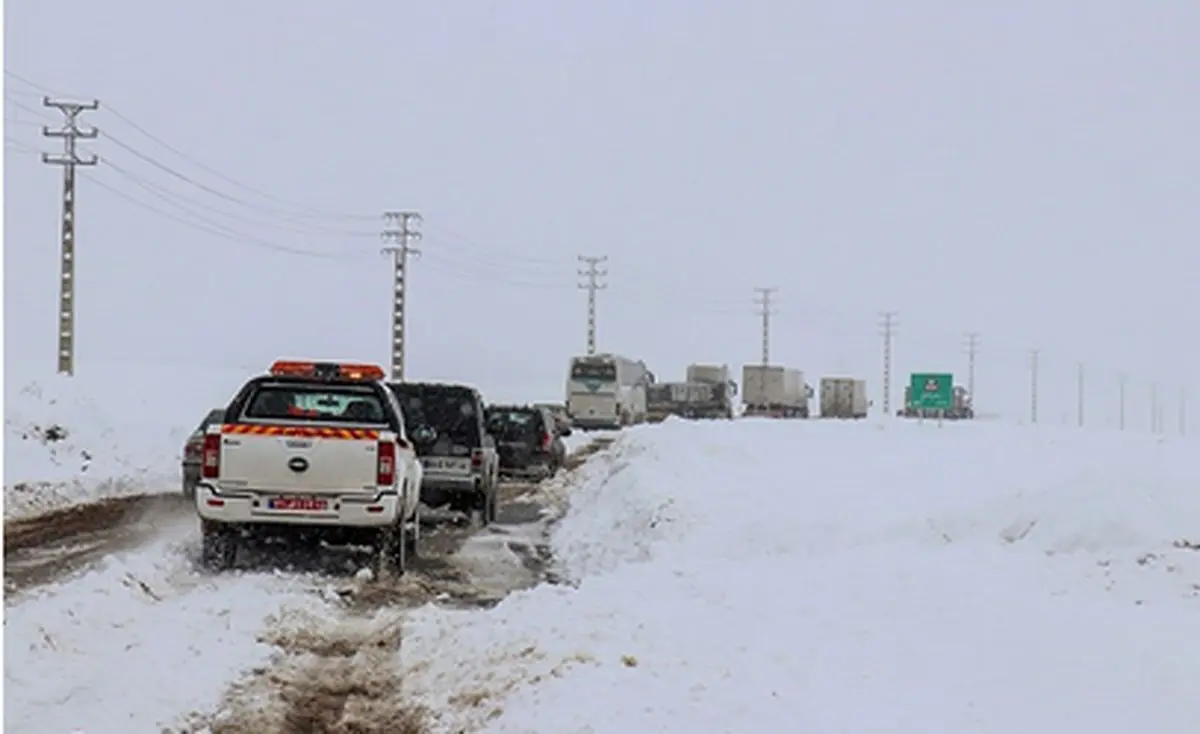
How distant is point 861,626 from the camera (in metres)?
8.95

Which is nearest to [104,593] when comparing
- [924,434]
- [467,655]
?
[467,655]

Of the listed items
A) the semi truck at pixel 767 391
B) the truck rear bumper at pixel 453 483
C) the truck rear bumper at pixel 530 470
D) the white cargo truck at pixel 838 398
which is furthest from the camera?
the white cargo truck at pixel 838 398

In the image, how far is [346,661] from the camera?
9.46 m

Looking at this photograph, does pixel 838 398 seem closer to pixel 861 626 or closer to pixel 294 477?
pixel 294 477

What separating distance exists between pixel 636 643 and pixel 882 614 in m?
1.88

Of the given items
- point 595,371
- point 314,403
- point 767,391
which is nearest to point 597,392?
point 595,371

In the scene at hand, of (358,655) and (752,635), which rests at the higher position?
(752,635)

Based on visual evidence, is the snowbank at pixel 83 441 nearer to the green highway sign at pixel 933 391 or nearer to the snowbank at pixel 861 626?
the snowbank at pixel 861 626

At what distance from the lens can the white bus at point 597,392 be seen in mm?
62875

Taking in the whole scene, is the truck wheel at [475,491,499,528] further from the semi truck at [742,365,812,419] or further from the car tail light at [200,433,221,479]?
the semi truck at [742,365,812,419]

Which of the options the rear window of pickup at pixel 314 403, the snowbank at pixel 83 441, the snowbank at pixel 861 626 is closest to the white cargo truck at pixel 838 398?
the snowbank at pixel 83 441

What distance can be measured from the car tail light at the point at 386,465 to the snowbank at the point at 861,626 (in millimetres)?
2587

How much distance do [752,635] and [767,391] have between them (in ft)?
227

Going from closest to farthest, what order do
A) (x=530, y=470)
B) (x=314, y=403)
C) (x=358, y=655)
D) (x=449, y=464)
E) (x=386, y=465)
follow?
(x=358, y=655)
(x=386, y=465)
(x=314, y=403)
(x=449, y=464)
(x=530, y=470)
